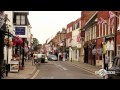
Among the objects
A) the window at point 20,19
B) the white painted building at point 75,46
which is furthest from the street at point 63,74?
the white painted building at point 75,46

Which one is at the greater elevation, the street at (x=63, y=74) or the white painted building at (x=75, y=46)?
the white painted building at (x=75, y=46)

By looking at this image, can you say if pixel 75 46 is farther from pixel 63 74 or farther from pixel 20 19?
pixel 63 74

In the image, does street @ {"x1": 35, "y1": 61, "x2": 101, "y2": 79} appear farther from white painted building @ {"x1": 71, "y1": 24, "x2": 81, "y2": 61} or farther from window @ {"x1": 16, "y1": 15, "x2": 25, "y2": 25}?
white painted building @ {"x1": 71, "y1": 24, "x2": 81, "y2": 61}

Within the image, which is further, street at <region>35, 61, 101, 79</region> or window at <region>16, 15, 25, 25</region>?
window at <region>16, 15, 25, 25</region>

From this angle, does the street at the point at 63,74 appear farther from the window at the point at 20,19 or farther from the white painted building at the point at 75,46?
the white painted building at the point at 75,46

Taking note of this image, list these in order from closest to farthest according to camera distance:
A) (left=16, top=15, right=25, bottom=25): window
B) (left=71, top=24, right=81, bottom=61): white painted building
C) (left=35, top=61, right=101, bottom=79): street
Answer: (left=35, top=61, right=101, bottom=79): street → (left=16, top=15, right=25, bottom=25): window → (left=71, top=24, right=81, bottom=61): white painted building

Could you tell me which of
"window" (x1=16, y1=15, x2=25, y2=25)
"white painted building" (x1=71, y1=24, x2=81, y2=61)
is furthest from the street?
"white painted building" (x1=71, y1=24, x2=81, y2=61)

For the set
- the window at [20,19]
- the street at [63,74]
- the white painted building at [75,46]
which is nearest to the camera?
the street at [63,74]

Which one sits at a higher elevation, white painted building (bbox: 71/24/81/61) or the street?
white painted building (bbox: 71/24/81/61)

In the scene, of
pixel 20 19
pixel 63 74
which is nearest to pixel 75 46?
pixel 20 19

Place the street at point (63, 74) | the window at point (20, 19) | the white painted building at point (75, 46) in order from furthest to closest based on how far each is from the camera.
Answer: the white painted building at point (75, 46) → the window at point (20, 19) → the street at point (63, 74)
